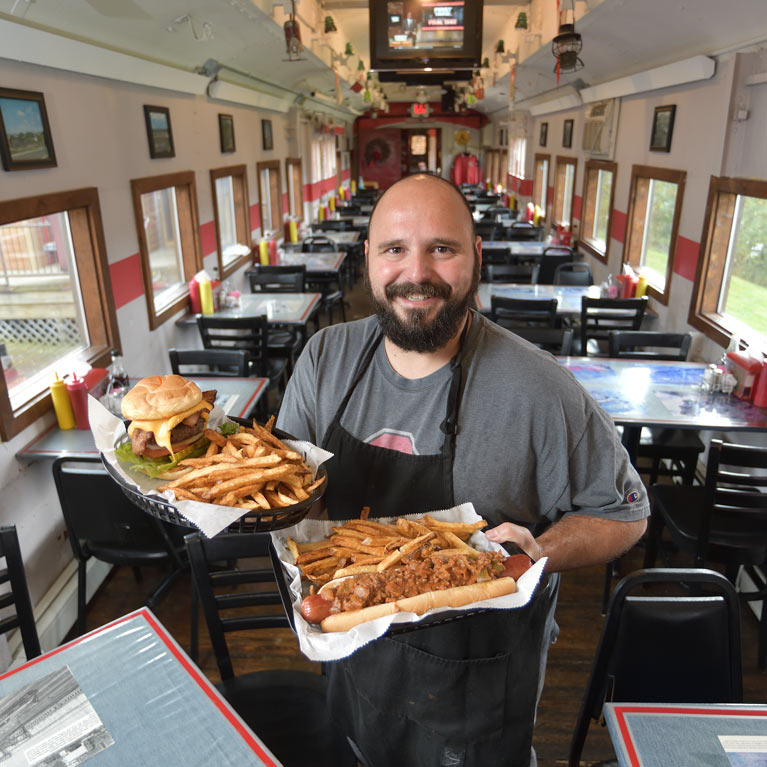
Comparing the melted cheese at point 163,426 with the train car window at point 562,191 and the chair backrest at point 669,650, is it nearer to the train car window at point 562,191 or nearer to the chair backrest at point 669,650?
the chair backrest at point 669,650

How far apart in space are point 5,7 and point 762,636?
507 cm

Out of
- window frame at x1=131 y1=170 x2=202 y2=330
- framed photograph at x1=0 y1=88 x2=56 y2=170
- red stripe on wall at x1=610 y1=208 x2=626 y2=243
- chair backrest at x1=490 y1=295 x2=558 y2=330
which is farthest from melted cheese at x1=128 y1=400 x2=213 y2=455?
red stripe on wall at x1=610 y1=208 x2=626 y2=243

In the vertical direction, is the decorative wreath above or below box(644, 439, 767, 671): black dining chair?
above

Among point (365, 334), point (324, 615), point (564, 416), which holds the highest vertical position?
point (365, 334)

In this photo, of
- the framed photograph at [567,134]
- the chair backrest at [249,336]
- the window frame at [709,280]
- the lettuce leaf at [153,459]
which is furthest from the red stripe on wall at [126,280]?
the framed photograph at [567,134]

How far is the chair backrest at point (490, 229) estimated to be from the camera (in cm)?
1103

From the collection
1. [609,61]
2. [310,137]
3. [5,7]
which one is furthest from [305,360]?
[310,137]

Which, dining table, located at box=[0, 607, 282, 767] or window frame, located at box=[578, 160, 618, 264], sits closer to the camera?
dining table, located at box=[0, 607, 282, 767]

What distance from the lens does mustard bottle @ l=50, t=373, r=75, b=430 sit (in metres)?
3.50

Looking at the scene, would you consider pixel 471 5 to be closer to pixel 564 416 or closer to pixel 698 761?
pixel 564 416

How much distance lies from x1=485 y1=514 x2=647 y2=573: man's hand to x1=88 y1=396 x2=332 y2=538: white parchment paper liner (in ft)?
2.18

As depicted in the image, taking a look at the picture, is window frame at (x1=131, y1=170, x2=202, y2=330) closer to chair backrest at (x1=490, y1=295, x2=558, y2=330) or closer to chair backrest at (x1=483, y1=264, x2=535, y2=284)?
chair backrest at (x1=490, y1=295, x2=558, y2=330)

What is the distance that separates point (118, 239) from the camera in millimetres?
4598

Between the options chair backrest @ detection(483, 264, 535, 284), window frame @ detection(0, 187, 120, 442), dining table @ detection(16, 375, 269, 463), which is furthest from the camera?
chair backrest @ detection(483, 264, 535, 284)
